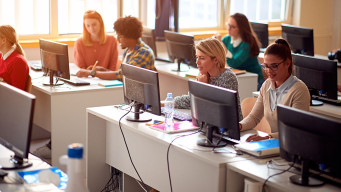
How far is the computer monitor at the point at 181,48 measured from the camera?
5242 millimetres

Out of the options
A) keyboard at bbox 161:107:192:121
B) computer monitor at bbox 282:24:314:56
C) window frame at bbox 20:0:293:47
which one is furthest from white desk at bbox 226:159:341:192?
window frame at bbox 20:0:293:47

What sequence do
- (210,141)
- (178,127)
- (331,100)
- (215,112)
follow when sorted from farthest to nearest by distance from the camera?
1. (331,100)
2. (178,127)
3. (210,141)
4. (215,112)

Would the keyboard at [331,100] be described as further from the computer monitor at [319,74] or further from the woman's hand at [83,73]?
the woman's hand at [83,73]

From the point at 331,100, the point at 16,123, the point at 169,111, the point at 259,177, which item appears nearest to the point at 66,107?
the point at 169,111

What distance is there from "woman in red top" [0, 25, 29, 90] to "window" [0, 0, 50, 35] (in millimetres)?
1351

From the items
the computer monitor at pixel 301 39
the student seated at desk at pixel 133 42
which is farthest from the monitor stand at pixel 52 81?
the computer monitor at pixel 301 39

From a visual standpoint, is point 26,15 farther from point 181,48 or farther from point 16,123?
point 16,123

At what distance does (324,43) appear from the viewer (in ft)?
27.6

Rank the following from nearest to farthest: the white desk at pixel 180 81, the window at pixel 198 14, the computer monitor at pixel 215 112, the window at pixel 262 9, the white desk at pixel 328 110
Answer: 1. the computer monitor at pixel 215 112
2. the white desk at pixel 328 110
3. the white desk at pixel 180 81
4. the window at pixel 198 14
5. the window at pixel 262 9

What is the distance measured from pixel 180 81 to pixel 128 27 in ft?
3.94

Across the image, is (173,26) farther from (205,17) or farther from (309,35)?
(309,35)

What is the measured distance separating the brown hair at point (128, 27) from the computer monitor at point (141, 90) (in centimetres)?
98

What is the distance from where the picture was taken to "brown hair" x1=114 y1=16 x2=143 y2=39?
443 cm

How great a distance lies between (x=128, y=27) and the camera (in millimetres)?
4430
